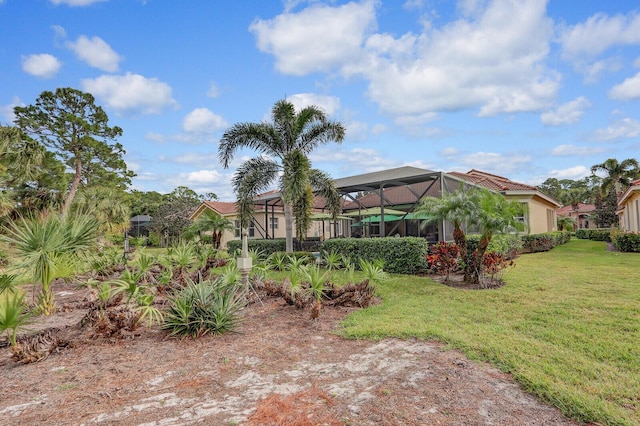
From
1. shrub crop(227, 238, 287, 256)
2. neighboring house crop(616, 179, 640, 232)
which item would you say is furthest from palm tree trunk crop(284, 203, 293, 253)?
neighboring house crop(616, 179, 640, 232)

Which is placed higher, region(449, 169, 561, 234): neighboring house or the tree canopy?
the tree canopy

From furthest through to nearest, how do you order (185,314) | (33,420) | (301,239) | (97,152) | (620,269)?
(97,152)
(301,239)
(620,269)
(185,314)
(33,420)

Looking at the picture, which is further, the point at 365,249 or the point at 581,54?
→ the point at 365,249

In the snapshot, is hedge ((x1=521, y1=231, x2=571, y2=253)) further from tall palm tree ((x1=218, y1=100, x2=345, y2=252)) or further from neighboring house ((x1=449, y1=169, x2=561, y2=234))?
tall palm tree ((x1=218, y1=100, x2=345, y2=252))

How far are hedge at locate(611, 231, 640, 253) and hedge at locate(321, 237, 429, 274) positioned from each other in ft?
38.3

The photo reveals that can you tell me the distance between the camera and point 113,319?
5.36 m

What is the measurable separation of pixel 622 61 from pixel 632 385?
13.5 m

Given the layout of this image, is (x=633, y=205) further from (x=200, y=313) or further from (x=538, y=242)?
(x=200, y=313)

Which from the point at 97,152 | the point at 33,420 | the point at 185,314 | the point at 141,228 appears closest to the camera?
the point at 33,420

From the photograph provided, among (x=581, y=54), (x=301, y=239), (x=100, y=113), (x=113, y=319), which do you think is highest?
(x=100, y=113)

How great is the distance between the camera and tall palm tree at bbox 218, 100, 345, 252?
47.4ft

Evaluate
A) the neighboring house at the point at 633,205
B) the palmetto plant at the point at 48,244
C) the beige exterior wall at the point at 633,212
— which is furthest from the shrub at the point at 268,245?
the beige exterior wall at the point at 633,212

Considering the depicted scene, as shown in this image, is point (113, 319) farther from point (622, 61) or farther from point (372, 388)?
point (622, 61)

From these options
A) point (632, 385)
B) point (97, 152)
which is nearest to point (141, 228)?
point (97, 152)
